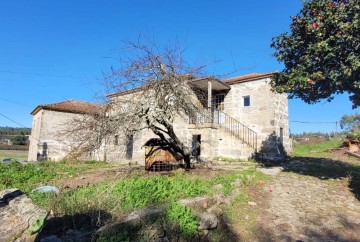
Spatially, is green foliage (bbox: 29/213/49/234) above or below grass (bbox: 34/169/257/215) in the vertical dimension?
below

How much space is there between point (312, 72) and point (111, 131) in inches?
241

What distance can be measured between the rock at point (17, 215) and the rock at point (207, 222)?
2.44 meters

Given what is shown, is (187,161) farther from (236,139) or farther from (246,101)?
(246,101)

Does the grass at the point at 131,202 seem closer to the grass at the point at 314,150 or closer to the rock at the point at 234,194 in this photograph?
the rock at the point at 234,194

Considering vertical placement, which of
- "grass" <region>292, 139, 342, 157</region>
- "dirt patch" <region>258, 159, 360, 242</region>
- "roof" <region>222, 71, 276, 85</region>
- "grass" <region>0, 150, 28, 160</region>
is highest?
"roof" <region>222, 71, 276, 85</region>

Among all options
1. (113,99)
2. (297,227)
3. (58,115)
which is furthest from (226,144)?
(58,115)

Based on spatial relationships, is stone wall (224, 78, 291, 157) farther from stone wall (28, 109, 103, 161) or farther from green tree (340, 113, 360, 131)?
green tree (340, 113, 360, 131)

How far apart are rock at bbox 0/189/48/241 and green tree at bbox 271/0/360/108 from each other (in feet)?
23.0

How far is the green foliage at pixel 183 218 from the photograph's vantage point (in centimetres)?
389

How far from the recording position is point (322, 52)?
260 inches

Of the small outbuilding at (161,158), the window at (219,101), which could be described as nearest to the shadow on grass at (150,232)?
the small outbuilding at (161,158)

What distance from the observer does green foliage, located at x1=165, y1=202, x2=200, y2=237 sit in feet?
A: 12.8

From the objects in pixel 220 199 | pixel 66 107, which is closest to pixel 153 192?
pixel 220 199

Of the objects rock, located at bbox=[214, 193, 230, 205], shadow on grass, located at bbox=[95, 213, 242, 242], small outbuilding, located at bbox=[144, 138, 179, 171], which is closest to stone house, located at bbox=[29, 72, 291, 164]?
small outbuilding, located at bbox=[144, 138, 179, 171]
